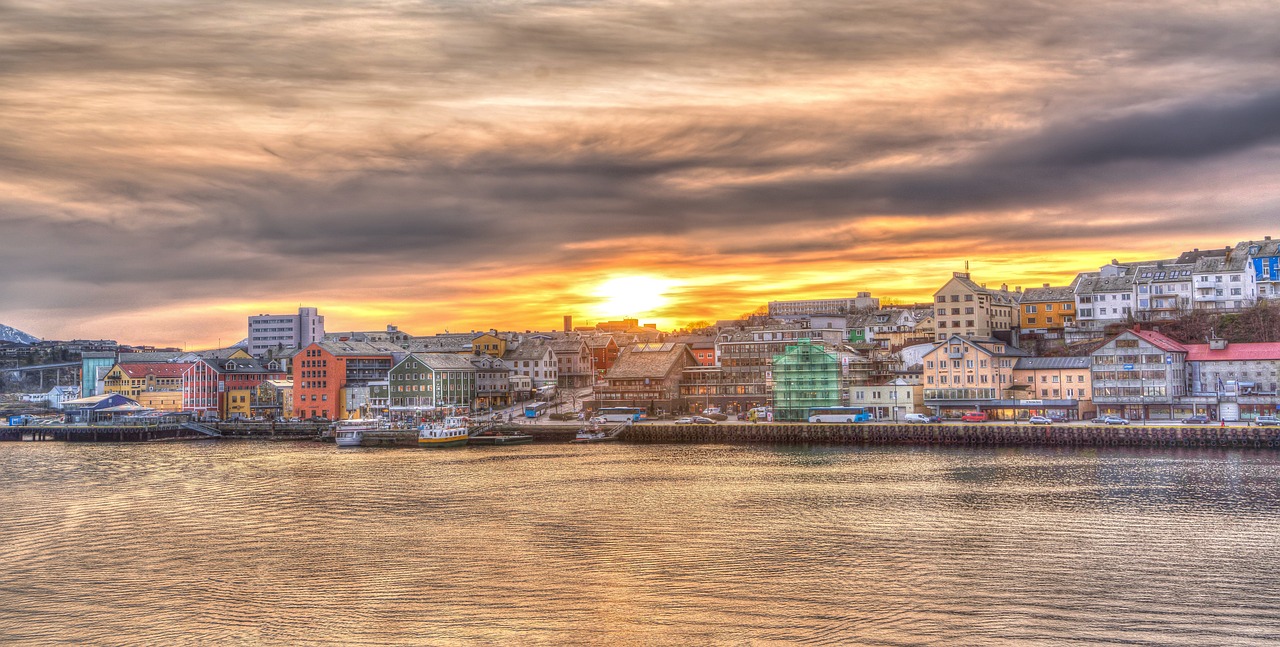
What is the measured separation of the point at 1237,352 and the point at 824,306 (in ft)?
320

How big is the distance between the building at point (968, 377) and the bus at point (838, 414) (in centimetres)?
486

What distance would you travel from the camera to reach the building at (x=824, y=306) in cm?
13412

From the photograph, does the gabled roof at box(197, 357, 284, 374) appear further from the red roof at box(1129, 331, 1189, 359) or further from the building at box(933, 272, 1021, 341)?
the red roof at box(1129, 331, 1189, 359)

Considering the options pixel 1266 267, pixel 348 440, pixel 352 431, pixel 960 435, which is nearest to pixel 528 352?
pixel 352 431

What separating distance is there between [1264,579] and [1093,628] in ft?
21.1

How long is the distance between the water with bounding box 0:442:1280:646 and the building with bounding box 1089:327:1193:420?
18077 millimetres

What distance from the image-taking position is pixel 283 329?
144750 mm

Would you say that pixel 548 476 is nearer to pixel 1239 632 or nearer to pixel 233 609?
pixel 233 609

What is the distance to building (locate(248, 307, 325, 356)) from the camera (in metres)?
142

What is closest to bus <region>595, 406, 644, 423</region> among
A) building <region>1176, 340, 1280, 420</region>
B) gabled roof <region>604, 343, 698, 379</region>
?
gabled roof <region>604, 343, 698, 379</region>

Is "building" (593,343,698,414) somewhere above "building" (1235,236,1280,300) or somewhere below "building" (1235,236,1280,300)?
Result: below

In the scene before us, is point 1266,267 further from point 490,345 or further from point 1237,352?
point 490,345

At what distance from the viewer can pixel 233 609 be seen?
22.8m

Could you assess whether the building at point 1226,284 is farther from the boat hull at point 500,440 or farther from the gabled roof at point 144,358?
the gabled roof at point 144,358
